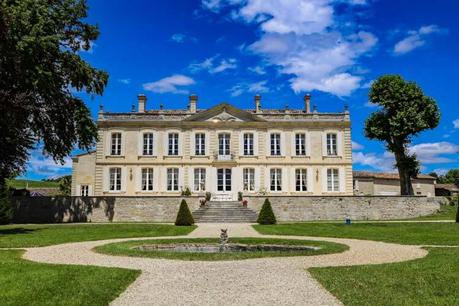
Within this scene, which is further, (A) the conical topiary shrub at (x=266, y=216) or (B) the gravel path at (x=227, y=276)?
(A) the conical topiary shrub at (x=266, y=216)

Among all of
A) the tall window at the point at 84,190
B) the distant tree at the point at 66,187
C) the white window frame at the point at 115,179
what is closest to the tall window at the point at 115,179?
the white window frame at the point at 115,179

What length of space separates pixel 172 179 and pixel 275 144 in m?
8.49

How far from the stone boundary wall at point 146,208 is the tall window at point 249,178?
589cm

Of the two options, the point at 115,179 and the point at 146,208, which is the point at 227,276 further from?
the point at 115,179

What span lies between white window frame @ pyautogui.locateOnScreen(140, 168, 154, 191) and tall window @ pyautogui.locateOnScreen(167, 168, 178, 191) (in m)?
1.25

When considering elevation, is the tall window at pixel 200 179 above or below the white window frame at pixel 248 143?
below

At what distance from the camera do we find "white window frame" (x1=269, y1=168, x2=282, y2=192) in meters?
33.0

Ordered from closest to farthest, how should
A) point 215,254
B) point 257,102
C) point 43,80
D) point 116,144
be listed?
point 215,254
point 43,80
point 116,144
point 257,102

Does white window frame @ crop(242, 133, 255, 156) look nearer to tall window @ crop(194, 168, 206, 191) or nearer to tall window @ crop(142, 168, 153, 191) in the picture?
tall window @ crop(194, 168, 206, 191)

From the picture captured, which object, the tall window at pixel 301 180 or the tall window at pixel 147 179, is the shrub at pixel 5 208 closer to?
the tall window at pixel 147 179

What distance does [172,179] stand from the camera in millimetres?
33062

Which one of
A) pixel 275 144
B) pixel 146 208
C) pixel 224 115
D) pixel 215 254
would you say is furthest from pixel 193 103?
pixel 215 254

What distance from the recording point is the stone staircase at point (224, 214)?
24.6m

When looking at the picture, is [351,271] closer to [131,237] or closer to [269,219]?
[131,237]
